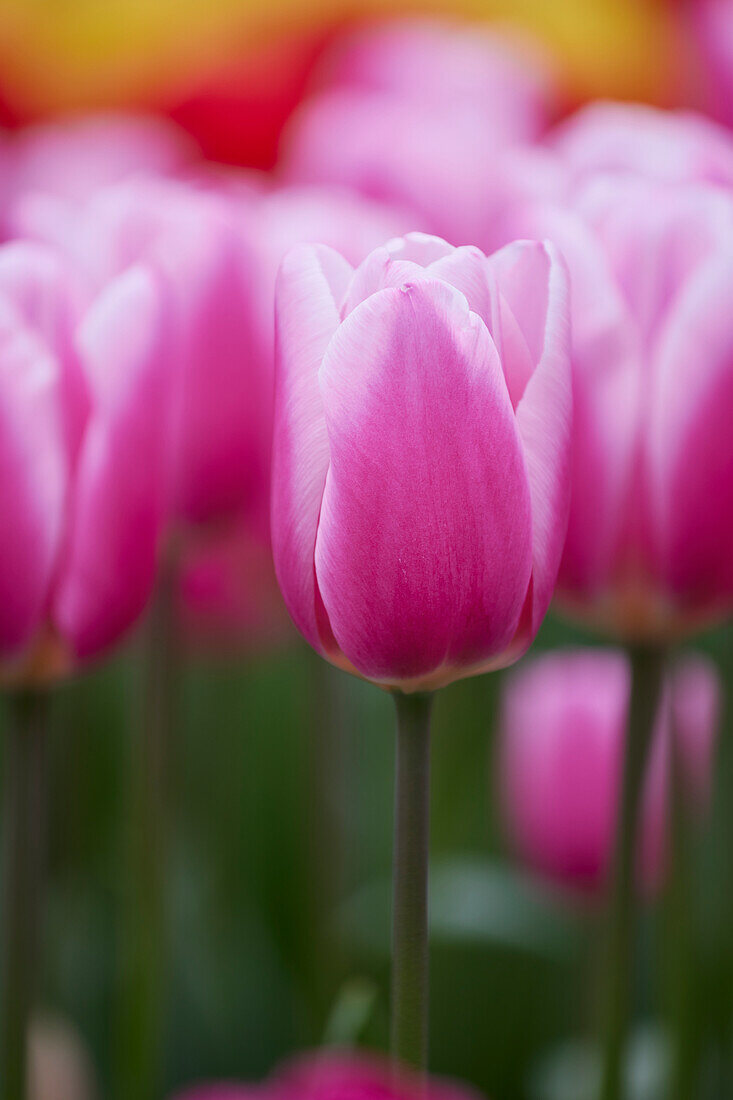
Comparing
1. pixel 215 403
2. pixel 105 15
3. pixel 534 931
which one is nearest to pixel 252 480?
pixel 215 403

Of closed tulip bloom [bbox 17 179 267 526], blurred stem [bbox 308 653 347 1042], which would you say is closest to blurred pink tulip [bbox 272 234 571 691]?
closed tulip bloom [bbox 17 179 267 526]

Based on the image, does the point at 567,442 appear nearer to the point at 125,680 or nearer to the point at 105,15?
the point at 125,680

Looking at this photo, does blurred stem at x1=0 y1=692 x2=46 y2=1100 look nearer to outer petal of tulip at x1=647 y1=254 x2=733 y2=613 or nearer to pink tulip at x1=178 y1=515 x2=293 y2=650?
outer petal of tulip at x1=647 y1=254 x2=733 y2=613

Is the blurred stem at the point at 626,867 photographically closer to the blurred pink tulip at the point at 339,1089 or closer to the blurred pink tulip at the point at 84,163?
the blurred pink tulip at the point at 339,1089

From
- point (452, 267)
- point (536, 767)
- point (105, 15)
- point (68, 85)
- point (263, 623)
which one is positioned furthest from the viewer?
point (105, 15)

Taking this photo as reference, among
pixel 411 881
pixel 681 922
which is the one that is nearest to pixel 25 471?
pixel 411 881

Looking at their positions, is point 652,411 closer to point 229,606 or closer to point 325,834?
point 325,834
